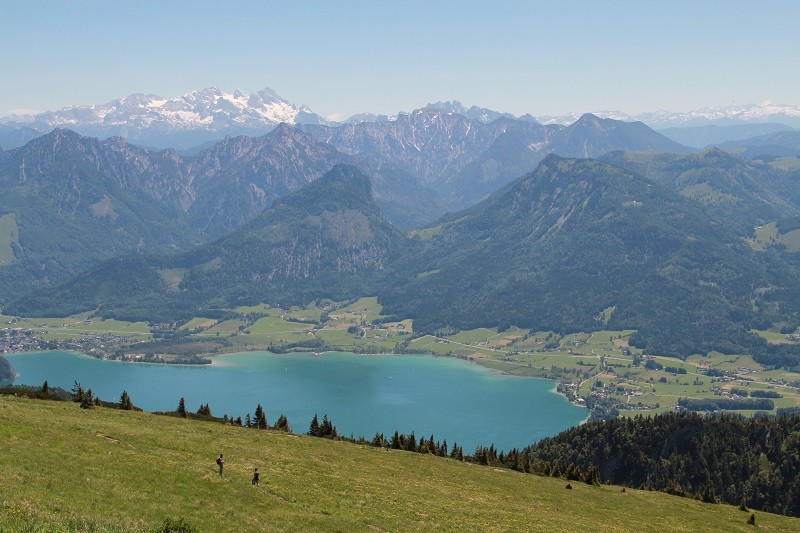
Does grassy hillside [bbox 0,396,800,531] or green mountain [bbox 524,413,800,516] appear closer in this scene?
grassy hillside [bbox 0,396,800,531]

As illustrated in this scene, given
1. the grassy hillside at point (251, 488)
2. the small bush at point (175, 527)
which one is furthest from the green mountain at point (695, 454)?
the small bush at point (175, 527)

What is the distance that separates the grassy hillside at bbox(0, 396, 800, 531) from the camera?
41.8 m

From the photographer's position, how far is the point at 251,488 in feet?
165

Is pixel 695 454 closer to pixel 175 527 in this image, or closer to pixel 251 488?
pixel 251 488

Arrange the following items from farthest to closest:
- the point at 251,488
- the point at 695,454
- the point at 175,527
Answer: the point at 695,454 → the point at 251,488 → the point at 175,527

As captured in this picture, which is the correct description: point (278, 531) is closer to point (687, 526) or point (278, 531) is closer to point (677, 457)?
point (687, 526)

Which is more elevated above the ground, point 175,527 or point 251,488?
point 175,527

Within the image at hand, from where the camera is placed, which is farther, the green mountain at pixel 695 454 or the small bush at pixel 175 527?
the green mountain at pixel 695 454

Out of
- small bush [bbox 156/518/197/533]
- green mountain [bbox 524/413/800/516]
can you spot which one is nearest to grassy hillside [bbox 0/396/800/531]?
small bush [bbox 156/518/197/533]

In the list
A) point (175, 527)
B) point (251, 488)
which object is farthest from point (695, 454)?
point (175, 527)

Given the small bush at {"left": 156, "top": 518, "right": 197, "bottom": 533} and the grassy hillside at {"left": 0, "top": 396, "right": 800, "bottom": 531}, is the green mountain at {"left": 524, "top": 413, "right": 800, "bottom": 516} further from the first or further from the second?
the small bush at {"left": 156, "top": 518, "right": 197, "bottom": 533}

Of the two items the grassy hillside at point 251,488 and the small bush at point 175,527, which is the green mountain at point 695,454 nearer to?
the grassy hillside at point 251,488

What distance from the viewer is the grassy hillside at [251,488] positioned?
41750mm

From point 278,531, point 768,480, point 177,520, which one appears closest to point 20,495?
point 177,520
